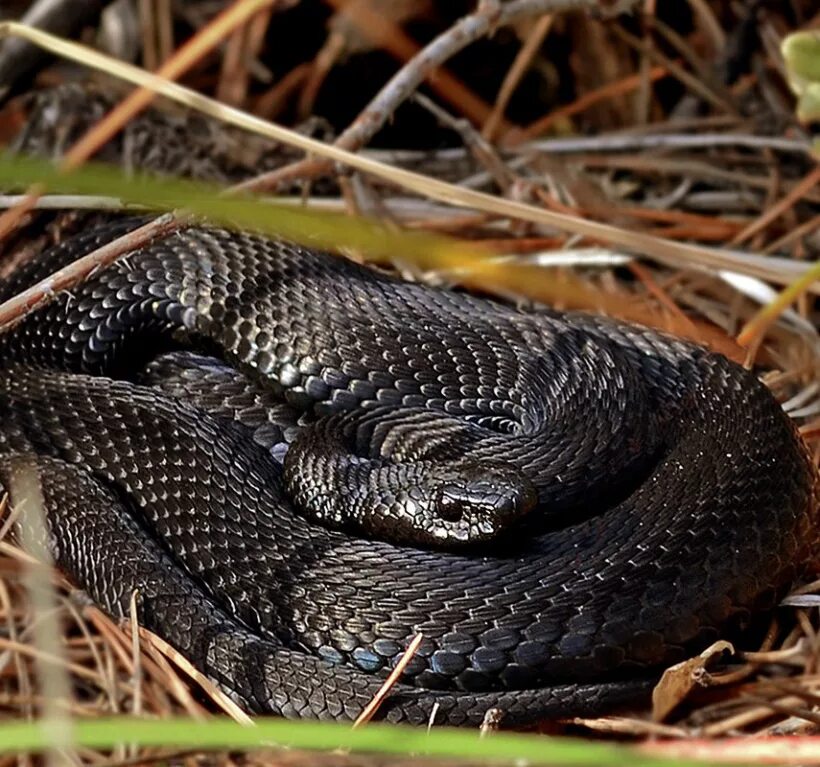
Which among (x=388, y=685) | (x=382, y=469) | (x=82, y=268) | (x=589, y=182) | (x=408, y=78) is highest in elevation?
(x=408, y=78)

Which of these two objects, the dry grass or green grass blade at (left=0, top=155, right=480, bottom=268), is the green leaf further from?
green grass blade at (left=0, top=155, right=480, bottom=268)

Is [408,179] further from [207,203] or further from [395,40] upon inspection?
[395,40]

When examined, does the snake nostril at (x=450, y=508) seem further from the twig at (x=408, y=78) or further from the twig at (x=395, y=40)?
the twig at (x=395, y=40)

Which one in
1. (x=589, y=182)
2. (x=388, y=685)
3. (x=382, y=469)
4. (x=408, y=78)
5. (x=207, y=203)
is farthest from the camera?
(x=589, y=182)

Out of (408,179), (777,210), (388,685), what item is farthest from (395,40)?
(388,685)

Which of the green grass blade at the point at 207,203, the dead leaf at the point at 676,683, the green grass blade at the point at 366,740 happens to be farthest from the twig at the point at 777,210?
the green grass blade at the point at 366,740

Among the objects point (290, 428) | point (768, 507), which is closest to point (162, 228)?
point (290, 428)

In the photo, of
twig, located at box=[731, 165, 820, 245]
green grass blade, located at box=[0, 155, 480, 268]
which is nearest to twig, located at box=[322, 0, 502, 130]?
twig, located at box=[731, 165, 820, 245]
